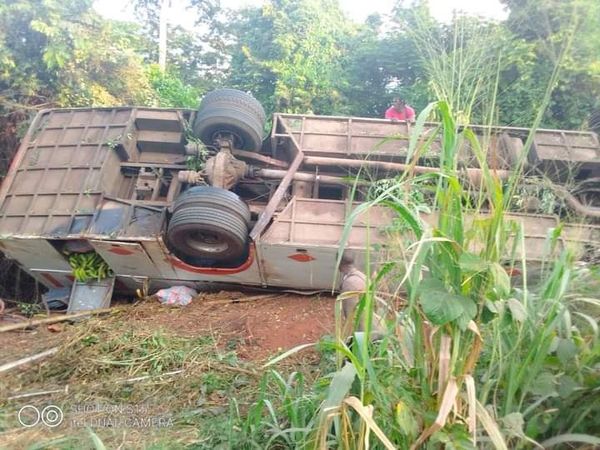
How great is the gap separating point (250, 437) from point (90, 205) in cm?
406

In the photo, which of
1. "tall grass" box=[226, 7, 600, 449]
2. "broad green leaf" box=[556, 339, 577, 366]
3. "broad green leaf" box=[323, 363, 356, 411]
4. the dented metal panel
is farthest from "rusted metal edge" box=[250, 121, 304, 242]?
"broad green leaf" box=[556, 339, 577, 366]

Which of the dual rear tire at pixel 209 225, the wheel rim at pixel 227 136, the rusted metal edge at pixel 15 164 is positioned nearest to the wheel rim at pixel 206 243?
the dual rear tire at pixel 209 225

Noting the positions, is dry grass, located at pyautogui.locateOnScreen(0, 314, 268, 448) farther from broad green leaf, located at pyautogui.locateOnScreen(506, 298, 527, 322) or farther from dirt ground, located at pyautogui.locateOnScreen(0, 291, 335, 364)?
broad green leaf, located at pyautogui.locateOnScreen(506, 298, 527, 322)

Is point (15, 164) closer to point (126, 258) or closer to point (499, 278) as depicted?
point (126, 258)

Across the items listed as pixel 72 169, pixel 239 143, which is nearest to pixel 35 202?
pixel 72 169

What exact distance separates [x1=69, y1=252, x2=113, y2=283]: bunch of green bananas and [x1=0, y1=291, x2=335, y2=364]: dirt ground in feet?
1.41

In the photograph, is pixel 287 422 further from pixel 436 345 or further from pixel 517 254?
pixel 517 254

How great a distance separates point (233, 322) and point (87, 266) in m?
1.87

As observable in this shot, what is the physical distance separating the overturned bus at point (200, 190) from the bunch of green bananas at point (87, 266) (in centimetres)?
8

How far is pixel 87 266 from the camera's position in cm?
560

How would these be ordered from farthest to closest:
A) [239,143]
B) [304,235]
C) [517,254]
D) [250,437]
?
[239,143] → [304,235] → [250,437] → [517,254]

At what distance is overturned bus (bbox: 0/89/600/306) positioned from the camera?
4.98 metres

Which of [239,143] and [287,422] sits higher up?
[239,143]

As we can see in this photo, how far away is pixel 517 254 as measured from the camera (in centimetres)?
155
